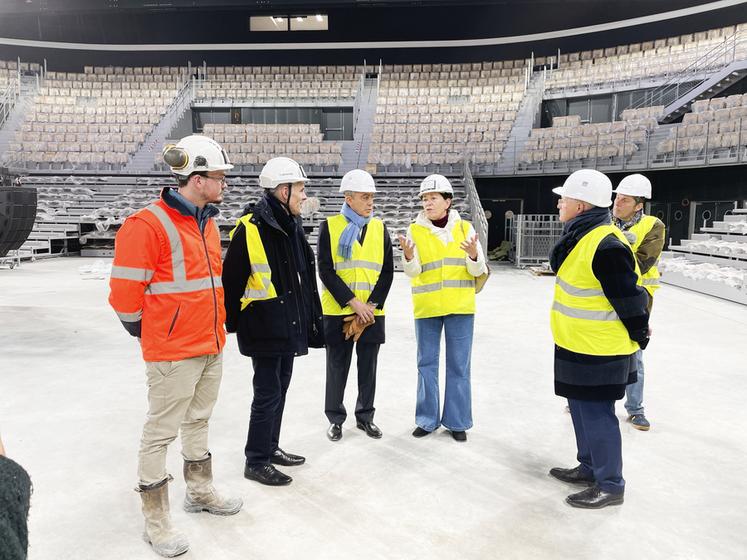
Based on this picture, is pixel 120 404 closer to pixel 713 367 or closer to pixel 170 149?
pixel 170 149

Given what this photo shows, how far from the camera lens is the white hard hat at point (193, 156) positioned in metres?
2.47

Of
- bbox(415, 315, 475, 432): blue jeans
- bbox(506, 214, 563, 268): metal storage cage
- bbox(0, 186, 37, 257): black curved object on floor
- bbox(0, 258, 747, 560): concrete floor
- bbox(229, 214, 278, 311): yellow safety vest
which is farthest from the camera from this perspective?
bbox(506, 214, 563, 268): metal storage cage

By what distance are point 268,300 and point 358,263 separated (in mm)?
848

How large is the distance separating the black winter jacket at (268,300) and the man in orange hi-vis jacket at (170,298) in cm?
35

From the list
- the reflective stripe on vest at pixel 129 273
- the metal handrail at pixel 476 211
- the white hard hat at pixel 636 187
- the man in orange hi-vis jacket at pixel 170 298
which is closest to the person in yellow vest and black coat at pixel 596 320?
the white hard hat at pixel 636 187

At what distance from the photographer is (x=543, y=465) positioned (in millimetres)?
3395

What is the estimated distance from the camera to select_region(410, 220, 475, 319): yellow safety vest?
368cm

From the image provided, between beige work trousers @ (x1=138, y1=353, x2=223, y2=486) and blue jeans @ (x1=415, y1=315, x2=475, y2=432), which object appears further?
blue jeans @ (x1=415, y1=315, x2=475, y2=432)

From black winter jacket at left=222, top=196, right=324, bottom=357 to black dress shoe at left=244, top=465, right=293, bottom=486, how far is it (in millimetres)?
682

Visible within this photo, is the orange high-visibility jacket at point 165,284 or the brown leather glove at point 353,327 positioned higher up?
the orange high-visibility jacket at point 165,284

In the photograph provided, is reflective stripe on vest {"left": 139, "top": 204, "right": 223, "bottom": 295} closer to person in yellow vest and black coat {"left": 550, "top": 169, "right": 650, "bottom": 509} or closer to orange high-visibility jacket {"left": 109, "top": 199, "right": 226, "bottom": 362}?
orange high-visibility jacket {"left": 109, "top": 199, "right": 226, "bottom": 362}

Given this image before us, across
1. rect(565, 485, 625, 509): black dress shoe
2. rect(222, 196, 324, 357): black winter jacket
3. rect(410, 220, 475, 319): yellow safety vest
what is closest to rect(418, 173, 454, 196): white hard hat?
rect(410, 220, 475, 319): yellow safety vest

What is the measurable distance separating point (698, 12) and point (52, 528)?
26029mm

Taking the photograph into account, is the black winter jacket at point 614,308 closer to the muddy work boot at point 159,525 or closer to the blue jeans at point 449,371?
the blue jeans at point 449,371
